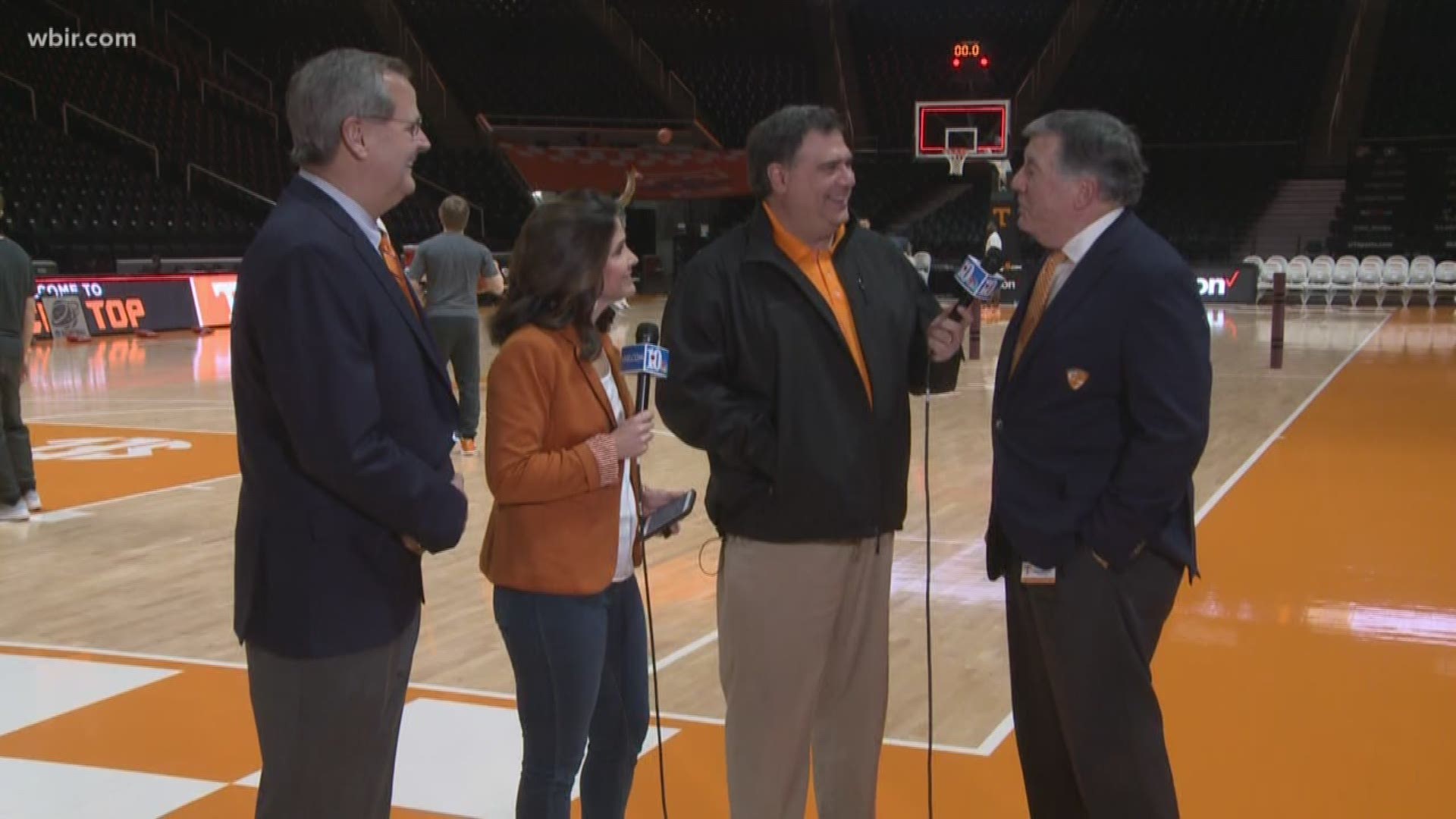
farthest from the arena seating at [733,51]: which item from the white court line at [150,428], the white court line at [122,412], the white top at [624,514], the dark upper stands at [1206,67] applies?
the white top at [624,514]

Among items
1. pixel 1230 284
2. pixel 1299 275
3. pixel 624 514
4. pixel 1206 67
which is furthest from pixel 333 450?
pixel 1206 67

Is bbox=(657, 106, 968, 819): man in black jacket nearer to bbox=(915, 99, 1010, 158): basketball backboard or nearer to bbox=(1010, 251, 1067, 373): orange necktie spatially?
bbox=(1010, 251, 1067, 373): orange necktie

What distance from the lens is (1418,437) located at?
963 centimetres

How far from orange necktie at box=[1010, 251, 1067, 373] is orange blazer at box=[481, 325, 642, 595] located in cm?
87

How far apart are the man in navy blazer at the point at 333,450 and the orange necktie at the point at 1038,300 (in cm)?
124

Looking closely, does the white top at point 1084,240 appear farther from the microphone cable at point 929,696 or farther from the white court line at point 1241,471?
the white court line at point 1241,471

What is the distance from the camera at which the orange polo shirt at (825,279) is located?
3018 mm

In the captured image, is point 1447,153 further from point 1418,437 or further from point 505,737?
point 505,737

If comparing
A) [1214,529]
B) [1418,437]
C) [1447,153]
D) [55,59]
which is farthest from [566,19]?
[1214,529]

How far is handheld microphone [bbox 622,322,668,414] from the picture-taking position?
2.78 metres

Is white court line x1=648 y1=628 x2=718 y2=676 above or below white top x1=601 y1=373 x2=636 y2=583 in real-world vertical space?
below

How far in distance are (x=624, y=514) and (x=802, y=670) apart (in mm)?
516

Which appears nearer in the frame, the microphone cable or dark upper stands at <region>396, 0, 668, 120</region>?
the microphone cable

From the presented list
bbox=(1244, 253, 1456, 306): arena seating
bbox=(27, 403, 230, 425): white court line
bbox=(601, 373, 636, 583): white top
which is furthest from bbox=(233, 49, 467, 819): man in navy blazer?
bbox=(1244, 253, 1456, 306): arena seating
